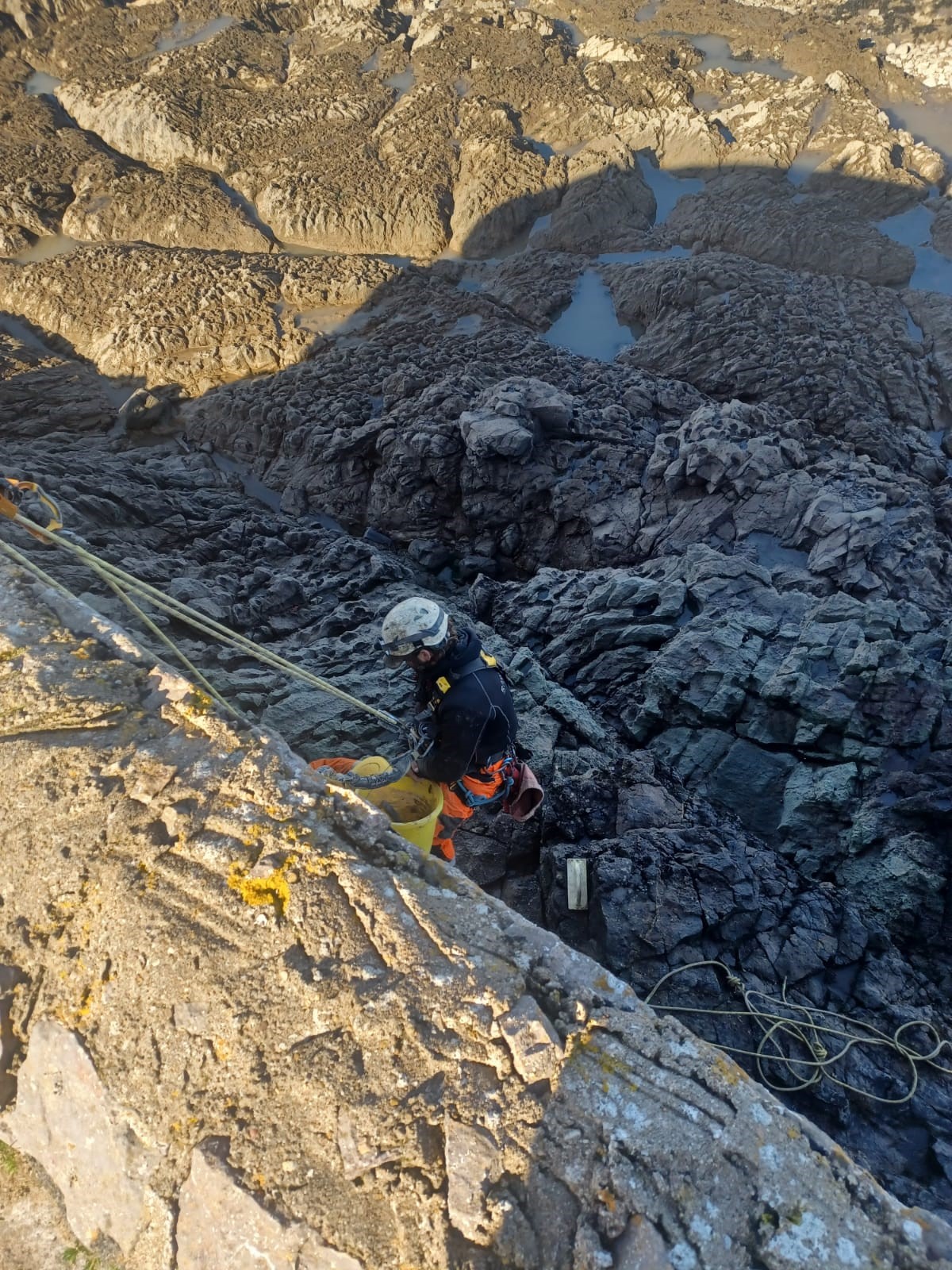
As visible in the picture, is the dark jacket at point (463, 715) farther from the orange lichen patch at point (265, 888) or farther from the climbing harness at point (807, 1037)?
the climbing harness at point (807, 1037)

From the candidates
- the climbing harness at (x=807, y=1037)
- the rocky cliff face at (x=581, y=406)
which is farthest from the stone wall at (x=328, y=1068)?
the climbing harness at (x=807, y=1037)

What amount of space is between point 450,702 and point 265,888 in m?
1.64

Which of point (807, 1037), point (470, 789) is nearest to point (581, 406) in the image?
point (470, 789)

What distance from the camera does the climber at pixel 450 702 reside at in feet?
13.7

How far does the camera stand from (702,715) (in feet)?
24.2

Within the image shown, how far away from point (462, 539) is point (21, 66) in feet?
75.7

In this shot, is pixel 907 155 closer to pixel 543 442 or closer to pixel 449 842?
pixel 543 442

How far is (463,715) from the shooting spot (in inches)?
167

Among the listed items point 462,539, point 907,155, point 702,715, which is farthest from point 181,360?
point 907,155

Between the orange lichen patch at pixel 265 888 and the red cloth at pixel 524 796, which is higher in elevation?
the orange lichen patch at pixel 265 888

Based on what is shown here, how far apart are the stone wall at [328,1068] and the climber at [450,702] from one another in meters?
1.06

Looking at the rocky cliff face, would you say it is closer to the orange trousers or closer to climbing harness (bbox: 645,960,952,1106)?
climbing harness (bbox: 645,960,952,1106)

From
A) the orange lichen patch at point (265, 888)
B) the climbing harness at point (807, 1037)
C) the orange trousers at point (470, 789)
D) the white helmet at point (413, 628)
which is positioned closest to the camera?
the orange lichen patch at point (265, 888)

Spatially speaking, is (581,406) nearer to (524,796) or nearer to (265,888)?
(524,796)
